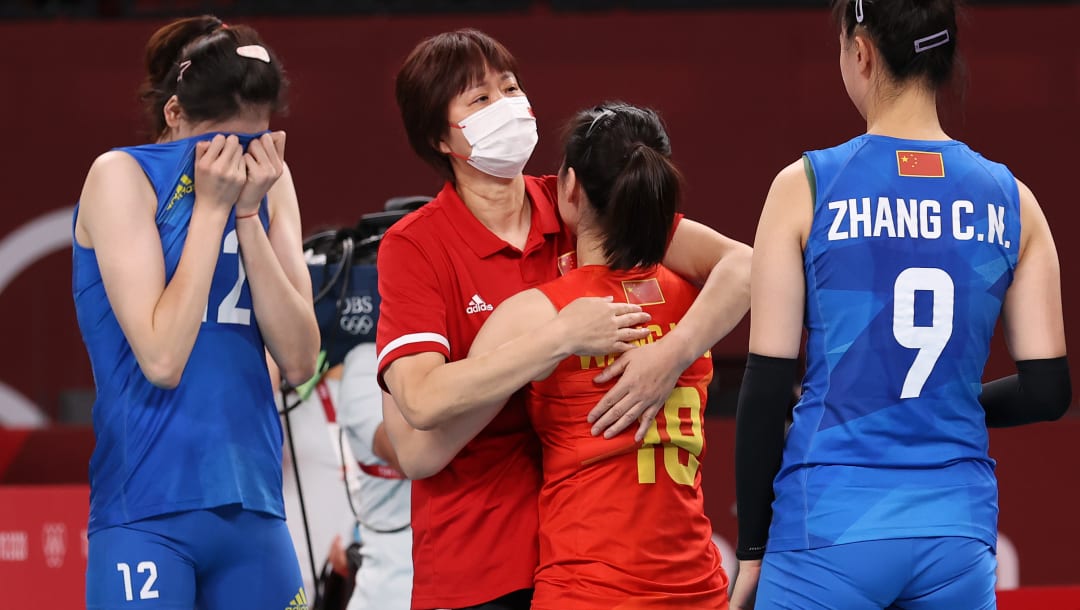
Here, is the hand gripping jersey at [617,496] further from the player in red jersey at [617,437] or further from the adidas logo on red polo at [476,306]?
the adidas logo on red polo at [476,306]

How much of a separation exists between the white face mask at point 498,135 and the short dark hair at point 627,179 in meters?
0.20

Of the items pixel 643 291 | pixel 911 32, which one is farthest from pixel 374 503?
pixel 911 32

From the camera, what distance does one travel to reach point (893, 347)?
6.37 feet

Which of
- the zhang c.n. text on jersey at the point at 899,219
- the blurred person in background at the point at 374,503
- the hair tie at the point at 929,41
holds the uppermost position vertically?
the hair tie at the point at 929,41

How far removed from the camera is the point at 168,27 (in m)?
2.62

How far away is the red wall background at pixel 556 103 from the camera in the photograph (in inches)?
256

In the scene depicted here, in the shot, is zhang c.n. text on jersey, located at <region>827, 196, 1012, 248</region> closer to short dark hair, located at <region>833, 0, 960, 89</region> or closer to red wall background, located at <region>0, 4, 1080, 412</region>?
short dark hair, located at <region>833, 0, 960, 89</region>

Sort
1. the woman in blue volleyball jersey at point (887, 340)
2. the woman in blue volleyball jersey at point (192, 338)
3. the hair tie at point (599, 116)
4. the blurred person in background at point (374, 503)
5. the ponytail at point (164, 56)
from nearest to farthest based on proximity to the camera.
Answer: the woman in blue volleyball jersey at point (887, 340) → the hair tie at point (599, 116) → the woman in blue volleyball jersey at point (192, 338) → the ponytail at point (164, 56) → the blurred person in background at point (374, 503)

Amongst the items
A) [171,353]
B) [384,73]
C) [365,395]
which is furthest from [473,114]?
[384,73]

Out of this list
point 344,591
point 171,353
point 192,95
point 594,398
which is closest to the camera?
point 594,398

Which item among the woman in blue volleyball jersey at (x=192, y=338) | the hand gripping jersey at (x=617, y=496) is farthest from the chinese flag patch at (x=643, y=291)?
the woman in blue volleyball jersey at (x=192, y=338)

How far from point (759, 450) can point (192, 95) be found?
1341mm

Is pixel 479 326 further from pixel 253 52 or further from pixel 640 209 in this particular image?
pixel 253 52

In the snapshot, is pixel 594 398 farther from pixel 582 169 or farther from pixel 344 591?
pixel 344 591
